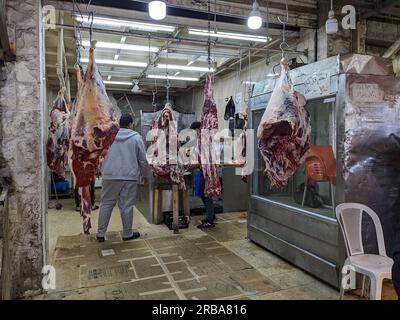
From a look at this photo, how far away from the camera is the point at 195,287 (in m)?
3.12

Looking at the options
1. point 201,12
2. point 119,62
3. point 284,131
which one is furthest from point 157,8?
point 119,62

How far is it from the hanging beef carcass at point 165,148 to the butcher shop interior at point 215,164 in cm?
2

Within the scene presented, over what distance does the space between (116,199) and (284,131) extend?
2.70 m

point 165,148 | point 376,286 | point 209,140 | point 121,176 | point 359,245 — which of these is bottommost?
point 376,286

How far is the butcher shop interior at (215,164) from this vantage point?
283 cm

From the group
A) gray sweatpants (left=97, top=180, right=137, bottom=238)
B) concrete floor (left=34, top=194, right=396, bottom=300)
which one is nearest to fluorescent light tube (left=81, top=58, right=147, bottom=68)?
gray sweatpants (left=97, top=180, right=137, bottom=238)

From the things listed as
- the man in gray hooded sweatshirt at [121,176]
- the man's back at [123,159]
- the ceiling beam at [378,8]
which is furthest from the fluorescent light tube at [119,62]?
the ceiling beam at [378,8]

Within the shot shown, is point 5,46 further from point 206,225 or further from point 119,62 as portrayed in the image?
point 119,62

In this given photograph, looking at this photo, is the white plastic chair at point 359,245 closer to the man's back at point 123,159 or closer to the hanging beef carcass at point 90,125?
the hanging beef carcass at point 90,125

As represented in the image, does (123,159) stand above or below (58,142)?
below

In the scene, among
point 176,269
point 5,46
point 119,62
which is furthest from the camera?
point 119,62

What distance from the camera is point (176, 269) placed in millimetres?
3549

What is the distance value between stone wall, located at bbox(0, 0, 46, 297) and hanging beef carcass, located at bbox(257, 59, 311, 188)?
2060 millimetres
